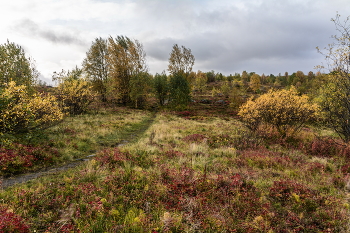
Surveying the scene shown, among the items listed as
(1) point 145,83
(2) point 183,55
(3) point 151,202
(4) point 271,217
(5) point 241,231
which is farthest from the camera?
(2) point 183,55

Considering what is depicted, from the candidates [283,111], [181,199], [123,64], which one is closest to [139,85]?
[123,64]

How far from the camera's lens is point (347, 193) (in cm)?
586

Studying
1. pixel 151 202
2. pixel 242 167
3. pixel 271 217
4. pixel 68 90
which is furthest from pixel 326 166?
pixel 68 90

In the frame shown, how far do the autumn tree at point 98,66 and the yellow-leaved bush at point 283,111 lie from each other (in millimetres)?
31561

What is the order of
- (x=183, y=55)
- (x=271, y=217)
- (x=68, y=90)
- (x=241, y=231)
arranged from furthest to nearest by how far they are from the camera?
(x=183, y=55), (x=68, y=90), (x=271, y=217), (x=241, y=231)

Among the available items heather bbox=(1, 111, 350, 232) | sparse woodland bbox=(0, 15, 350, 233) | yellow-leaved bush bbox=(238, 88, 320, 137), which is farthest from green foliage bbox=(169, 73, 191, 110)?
heather bbox=(1, 111, 350, 232)

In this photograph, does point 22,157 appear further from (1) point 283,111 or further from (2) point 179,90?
(2) point 179,90

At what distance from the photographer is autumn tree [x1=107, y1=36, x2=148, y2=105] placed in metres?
36.6

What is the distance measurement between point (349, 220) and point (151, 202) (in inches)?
203

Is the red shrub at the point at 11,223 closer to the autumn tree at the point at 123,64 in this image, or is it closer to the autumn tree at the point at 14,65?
the autumn tree at the point at 14,65

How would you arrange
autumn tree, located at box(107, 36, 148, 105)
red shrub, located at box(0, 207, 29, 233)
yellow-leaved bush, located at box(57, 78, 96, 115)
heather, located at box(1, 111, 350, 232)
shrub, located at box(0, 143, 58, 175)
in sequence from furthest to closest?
autumn tree, located at box(107, 36, 148, 105) → yellow-leaved bush, located at box(57, 78, 96, 115) → shrub, located at box(0, 143, 58, 175) → heather, located at box(1, 111, 350, 232) → red shrub, located at box(0, 207, 29, 233)

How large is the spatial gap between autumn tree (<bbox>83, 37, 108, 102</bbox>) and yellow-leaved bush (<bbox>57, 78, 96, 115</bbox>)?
12233 millimetres

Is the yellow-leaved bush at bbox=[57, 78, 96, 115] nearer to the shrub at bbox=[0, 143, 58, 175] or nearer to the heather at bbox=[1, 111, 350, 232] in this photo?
the shrub at bbox=[0, 143, 58, 175]

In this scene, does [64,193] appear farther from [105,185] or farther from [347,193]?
[347,193]
